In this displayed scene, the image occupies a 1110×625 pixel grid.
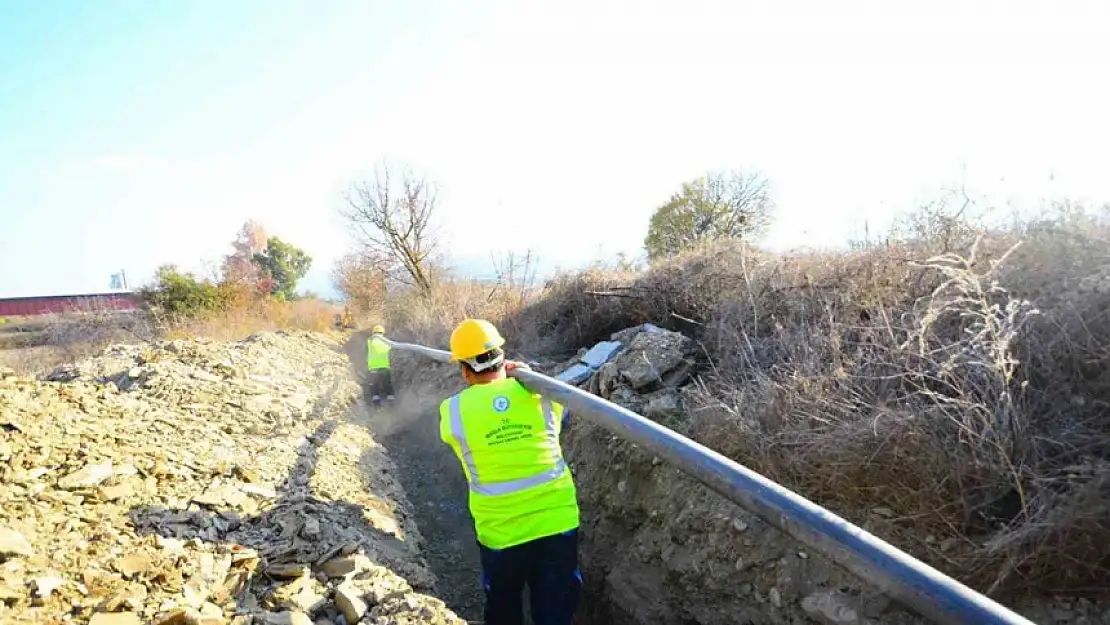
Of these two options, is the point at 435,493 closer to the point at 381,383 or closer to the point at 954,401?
the point at 381,383

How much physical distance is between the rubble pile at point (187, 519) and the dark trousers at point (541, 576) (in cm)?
33

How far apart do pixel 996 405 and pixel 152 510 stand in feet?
17.1

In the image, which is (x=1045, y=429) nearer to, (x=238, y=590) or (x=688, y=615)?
(x=688, y=615)

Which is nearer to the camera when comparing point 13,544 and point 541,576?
point 13,544

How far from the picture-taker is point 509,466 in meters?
3.31

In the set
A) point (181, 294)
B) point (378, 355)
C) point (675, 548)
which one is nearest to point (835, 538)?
point (675, 548)

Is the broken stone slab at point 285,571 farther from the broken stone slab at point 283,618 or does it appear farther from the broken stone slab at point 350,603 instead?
the broken stone slab at point 283,618

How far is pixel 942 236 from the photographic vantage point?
14.6 ft

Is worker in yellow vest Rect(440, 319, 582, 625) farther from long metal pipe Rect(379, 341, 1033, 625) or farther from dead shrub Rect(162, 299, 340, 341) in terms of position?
dead shrub Rect(162, 299, 340, 341)

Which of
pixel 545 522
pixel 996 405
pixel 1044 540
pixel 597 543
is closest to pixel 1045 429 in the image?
pixel 996 405

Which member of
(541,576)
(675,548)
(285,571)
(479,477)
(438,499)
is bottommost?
(438,499)

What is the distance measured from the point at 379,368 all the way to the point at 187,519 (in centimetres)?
635

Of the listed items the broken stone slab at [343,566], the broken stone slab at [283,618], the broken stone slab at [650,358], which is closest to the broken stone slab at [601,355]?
the broken stone slab at [650,358]

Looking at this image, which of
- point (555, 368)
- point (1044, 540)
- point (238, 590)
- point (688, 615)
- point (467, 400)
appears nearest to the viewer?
point (1044, 540)
